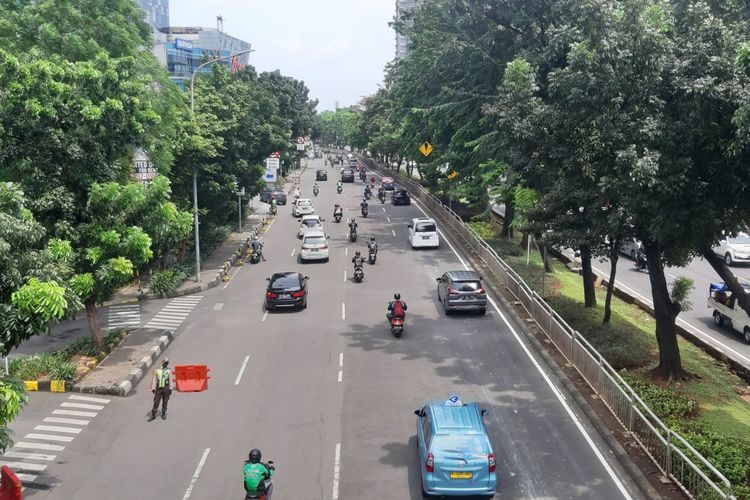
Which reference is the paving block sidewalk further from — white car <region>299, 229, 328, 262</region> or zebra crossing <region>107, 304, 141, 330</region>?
white car <region>299, 229, 328, 262</region>

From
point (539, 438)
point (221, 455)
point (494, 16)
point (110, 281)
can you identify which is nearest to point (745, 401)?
point (539, 438)

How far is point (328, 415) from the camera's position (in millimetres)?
16688

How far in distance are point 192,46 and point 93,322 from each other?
12344 cm

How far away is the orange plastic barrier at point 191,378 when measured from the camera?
61.2 feet

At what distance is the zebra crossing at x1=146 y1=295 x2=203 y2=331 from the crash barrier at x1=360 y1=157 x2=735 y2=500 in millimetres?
12999

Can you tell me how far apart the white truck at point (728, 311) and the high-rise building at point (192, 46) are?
97707mm

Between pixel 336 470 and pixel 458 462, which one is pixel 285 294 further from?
pixel 458 462

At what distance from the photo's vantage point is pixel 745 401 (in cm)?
1828

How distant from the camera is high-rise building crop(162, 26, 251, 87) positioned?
12325cm

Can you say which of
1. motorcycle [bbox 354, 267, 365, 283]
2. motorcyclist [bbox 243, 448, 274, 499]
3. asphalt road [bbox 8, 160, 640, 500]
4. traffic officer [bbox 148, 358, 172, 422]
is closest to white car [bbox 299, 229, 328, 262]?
motorcycle [bbox 354, 267, 365, 283]

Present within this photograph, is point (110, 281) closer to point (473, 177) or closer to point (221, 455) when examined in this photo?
point (221, 455)

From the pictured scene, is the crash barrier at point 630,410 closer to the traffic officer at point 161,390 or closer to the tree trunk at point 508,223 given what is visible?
the traffic officer at point 161,390

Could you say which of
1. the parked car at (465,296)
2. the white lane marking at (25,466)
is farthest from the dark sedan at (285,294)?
the white lane marking at (25,466)

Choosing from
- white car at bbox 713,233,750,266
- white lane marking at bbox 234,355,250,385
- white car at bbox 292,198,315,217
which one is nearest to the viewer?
white lane marking at bbox 234,355,250,385
